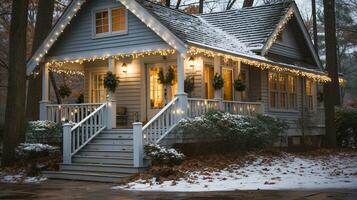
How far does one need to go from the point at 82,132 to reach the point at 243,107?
6.50 m

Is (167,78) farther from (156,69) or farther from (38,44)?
(38,44)

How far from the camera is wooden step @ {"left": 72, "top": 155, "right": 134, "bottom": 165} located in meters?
16.3

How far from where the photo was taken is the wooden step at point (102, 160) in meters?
16.3

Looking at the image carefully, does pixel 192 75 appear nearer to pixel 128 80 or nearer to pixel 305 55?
pixel 128 80

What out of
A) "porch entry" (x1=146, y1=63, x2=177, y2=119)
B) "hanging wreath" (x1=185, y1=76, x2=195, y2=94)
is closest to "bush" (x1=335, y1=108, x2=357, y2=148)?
"hanging wreath" (x1=185, y1=76, x2=195, y2=94)

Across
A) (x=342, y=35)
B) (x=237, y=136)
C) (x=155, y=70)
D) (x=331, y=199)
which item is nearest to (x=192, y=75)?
(x=155, y=70)

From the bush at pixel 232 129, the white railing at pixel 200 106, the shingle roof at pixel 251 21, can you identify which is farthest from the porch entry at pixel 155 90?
the shingle roof at pixel 251 21

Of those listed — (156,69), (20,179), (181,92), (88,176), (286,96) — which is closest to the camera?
(88,176)

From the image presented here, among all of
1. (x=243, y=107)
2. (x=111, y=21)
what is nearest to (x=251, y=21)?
(x=243, y=107)

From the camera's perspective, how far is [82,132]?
18188 millimetres

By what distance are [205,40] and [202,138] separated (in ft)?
12.7

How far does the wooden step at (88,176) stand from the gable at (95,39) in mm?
5100

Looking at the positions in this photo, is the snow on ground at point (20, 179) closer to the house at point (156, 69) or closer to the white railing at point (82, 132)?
the house at point (156, 69)

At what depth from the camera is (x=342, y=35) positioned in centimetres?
5369
